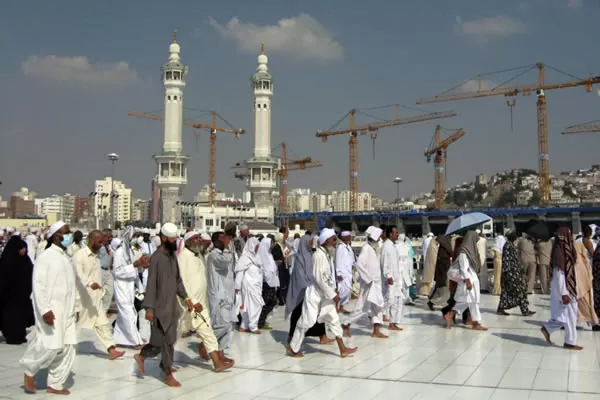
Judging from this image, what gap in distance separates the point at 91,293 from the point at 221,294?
1472 mm

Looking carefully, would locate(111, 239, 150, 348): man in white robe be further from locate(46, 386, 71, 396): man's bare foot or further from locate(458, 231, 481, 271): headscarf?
locate(458, 231, 481, 271): headscarf

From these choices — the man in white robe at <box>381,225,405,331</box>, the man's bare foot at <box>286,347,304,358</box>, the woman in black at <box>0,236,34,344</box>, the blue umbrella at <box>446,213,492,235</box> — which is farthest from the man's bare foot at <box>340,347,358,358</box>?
the woman in black at <box>0,236,34,344</box>

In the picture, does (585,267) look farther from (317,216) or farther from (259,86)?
(317,216)

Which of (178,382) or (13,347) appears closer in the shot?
(178,382)

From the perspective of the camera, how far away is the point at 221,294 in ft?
20.2

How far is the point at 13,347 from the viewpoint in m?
7.03

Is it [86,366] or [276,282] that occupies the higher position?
[276,282]

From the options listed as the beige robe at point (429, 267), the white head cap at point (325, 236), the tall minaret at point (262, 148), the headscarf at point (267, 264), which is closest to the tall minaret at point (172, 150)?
the tall minaret at point (262, 148)

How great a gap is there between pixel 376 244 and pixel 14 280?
4791 millimetres

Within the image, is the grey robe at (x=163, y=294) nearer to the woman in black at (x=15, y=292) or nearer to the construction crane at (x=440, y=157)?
the woman in black at (x=15, y=292)

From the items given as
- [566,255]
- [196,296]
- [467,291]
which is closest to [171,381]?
[196,296]

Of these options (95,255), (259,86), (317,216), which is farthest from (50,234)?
(317,216)

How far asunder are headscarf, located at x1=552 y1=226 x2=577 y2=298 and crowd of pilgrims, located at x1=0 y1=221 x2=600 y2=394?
0.01 metres

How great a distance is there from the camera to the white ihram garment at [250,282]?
795cm
